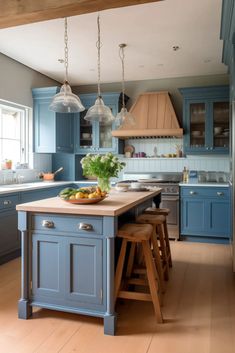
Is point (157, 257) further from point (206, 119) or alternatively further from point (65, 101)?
point (206, 119)

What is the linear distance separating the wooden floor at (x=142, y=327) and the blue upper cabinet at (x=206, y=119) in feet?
8.41

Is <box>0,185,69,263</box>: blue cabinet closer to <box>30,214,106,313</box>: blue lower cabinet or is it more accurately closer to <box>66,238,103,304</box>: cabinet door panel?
<box>30,214,106,313</box>: blue lower cabinet

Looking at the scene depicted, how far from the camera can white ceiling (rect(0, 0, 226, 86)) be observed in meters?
3.30

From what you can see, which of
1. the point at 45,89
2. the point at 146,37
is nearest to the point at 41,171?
the point at 45,89

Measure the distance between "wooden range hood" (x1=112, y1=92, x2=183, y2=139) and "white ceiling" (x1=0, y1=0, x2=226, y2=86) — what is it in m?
0.42

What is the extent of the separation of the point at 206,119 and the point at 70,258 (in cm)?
372

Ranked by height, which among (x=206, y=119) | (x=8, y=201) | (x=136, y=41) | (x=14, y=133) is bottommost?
(x=8, y=201)

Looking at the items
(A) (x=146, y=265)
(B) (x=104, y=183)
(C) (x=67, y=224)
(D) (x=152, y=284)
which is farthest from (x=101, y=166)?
(D) (x=152, y=284)

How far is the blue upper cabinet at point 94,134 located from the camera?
18.5ft

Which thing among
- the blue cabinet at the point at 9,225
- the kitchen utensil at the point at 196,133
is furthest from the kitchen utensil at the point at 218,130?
the blue cabinet at the point at 9,225

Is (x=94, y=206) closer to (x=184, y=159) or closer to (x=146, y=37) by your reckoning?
(x=146, y=37)

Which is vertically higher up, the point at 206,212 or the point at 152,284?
the point at 206,212

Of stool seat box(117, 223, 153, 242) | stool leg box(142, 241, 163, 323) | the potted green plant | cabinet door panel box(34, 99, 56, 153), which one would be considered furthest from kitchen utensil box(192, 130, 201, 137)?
stool leg box(142, 241, 163, 323)

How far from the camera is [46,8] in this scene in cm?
245
